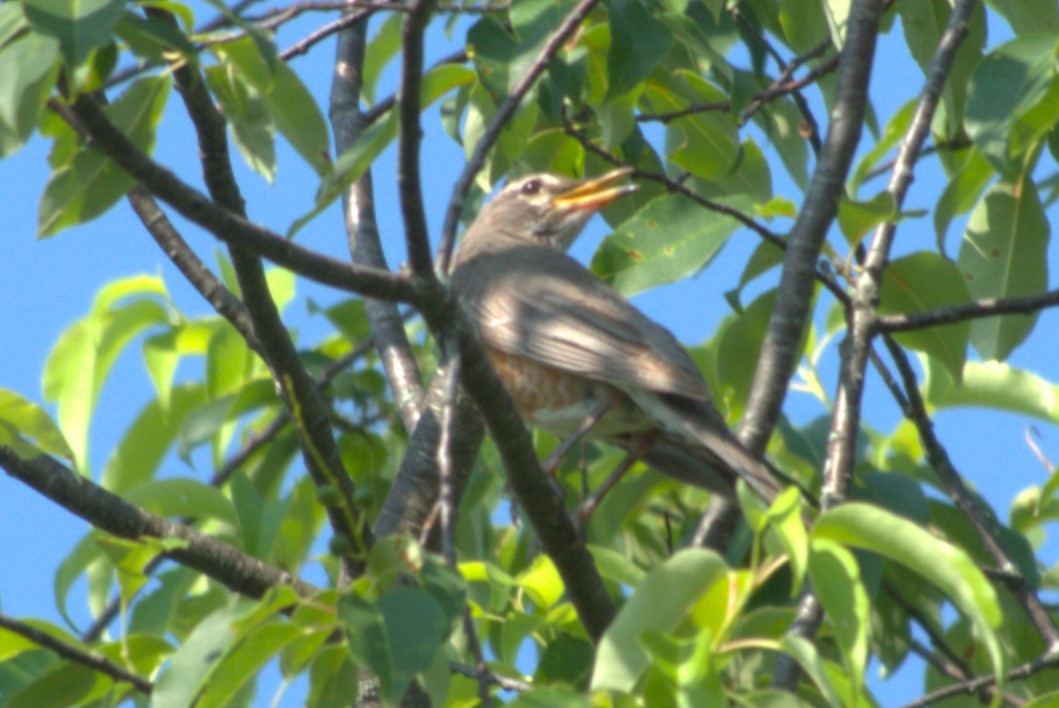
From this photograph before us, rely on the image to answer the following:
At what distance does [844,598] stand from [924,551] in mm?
137

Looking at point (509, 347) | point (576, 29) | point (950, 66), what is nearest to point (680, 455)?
point (509, 347)

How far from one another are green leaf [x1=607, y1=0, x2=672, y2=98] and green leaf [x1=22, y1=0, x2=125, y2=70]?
120 cm

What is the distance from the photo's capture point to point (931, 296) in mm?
3807

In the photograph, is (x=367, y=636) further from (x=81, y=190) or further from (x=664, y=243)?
(x=664, y=243)

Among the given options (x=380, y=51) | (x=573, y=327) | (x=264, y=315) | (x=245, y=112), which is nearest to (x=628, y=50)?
(x=245, y=112)

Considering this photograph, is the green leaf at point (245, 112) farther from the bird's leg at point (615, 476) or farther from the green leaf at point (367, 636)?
the bird's leg at point (615, 476)

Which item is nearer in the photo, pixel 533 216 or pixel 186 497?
pixel 186 497

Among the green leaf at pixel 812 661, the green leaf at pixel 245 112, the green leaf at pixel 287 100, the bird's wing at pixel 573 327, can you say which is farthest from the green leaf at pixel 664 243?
the green leaf at pixel 812 661

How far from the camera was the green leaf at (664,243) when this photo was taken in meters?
3.51

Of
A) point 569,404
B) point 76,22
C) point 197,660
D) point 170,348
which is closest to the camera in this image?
point 76,22

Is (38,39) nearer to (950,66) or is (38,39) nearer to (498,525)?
(950,66)

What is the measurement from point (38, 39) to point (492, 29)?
1.16 metres

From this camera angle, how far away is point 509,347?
4.56 m

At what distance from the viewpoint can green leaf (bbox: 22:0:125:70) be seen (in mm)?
1986
